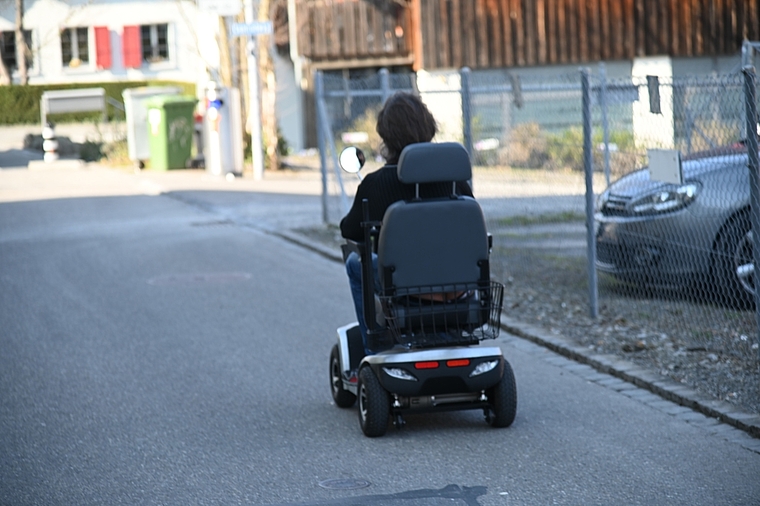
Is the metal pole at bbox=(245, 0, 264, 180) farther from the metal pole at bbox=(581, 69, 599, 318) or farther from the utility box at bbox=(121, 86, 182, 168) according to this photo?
the metal pole at bbox=(581, 69, 599, 318)

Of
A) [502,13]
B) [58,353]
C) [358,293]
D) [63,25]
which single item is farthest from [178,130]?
[63,25]

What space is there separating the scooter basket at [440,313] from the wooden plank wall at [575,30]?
73.6 ft

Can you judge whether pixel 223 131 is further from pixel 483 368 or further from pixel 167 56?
pixel 167 56

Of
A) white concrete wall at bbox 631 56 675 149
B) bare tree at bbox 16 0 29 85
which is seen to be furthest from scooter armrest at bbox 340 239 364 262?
bare tree at bbox 16 0 29 85

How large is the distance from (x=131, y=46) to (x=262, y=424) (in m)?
45.3

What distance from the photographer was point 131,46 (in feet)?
160

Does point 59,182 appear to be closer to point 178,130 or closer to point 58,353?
point 178,130

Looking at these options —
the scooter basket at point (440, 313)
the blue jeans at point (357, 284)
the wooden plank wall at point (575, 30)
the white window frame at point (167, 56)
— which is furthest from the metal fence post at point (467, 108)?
the white window frame at point (167, 56)

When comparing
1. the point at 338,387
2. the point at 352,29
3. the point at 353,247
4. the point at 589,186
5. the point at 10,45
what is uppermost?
the point at 10,45

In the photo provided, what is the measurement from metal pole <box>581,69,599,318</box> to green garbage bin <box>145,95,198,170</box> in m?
17.2

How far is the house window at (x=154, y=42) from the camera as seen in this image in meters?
49.6

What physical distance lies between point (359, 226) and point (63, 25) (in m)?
44.4

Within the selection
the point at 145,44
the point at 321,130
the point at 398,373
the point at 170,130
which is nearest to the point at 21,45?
the point at 145,44

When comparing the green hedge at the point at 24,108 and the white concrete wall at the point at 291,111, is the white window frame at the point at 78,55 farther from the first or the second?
the white concrete wall at the point at 291,111
